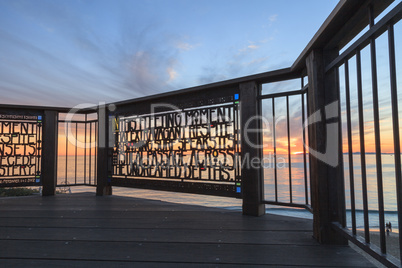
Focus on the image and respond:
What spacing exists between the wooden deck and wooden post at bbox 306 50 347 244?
280mm

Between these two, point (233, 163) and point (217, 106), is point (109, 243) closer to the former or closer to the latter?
point (233, 163)

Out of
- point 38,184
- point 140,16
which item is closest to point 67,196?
point 38,184

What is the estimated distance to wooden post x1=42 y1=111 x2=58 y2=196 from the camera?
6.57m

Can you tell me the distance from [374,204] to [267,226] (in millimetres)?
21273

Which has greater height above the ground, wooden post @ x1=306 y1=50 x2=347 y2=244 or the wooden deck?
wooden post @ x1=306 y1=50 x2=347 y2=244

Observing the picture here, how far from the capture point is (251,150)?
4371mm

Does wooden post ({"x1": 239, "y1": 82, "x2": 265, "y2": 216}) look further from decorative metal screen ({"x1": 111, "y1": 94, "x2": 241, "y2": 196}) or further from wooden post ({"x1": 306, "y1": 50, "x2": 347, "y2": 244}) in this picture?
wooden post ({"x1": 306, "y1": 50, "x2": 347, "y2": 244})

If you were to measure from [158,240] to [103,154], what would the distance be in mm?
4160

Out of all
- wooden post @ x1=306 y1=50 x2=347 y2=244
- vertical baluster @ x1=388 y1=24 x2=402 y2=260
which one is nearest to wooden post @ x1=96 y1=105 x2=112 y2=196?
wooden post @ x1=306 y1=50 x2=347 y2=244

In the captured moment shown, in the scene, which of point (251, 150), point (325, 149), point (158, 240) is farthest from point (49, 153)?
point (325, 149)

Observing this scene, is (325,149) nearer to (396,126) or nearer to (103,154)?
(396,126)

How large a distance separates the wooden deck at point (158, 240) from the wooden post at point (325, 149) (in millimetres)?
280

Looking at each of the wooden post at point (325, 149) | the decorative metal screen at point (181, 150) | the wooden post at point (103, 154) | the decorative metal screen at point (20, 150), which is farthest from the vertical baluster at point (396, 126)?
the decorative metal screen at point (20, 150)

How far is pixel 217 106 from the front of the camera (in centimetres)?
495
